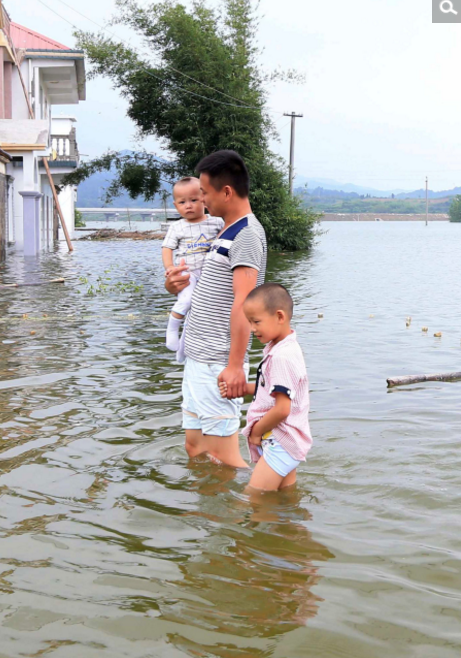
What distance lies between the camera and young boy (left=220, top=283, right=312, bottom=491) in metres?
4.00

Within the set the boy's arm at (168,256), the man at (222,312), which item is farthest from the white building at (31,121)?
the man at (222,312)

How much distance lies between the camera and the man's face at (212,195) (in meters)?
4.10

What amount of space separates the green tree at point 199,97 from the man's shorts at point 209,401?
103 feet

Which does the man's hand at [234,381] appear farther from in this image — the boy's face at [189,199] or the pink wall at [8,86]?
the pink wall at [8,86]

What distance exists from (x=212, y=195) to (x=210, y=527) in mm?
1767

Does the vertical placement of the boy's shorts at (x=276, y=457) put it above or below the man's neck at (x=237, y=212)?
below

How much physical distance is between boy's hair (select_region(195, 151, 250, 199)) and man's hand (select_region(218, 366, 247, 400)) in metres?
0.94

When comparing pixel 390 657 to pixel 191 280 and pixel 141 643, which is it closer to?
pixel 141 643

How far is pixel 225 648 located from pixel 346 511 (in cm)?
169

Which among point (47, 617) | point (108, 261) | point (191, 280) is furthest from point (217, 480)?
point (108, 261)

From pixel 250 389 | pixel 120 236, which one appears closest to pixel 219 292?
pixel 250 389

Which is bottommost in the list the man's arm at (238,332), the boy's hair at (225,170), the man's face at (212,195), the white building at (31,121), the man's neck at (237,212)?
the man's arm at (238,332)

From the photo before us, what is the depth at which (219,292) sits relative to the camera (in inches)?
168

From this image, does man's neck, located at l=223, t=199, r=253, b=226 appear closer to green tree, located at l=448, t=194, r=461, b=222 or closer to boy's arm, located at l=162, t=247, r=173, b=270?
boy's arm, located at l=162, t=247, r=173, b=270
